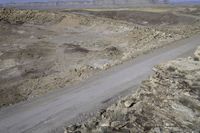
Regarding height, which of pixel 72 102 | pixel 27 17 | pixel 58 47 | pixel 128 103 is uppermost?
pixel 128 103

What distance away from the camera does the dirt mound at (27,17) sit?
3494cm

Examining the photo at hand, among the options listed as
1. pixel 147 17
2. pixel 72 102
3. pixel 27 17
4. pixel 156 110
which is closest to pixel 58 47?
pixel 72 102

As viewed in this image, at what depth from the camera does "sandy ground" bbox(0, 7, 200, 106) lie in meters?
16.7

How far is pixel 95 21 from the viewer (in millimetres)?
33844

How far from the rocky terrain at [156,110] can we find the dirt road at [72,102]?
2.79 feet

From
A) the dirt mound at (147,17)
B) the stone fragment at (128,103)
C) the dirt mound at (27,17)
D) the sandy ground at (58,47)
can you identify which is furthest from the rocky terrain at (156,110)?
the dirt mound at (147,17)

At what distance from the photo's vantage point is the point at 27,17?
36.0m

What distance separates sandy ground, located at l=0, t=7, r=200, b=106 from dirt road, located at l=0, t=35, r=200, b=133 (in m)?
1.80

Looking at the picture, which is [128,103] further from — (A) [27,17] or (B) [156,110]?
(A) [27,17]

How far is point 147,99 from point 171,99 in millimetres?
888

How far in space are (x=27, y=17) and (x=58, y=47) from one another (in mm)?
13555

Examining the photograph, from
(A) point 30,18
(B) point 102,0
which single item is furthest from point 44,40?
(B) point 102,0

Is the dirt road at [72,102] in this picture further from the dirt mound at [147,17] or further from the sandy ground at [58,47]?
the dirt mound at [147,17]

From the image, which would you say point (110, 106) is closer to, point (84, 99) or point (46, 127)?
point (84, 99)
